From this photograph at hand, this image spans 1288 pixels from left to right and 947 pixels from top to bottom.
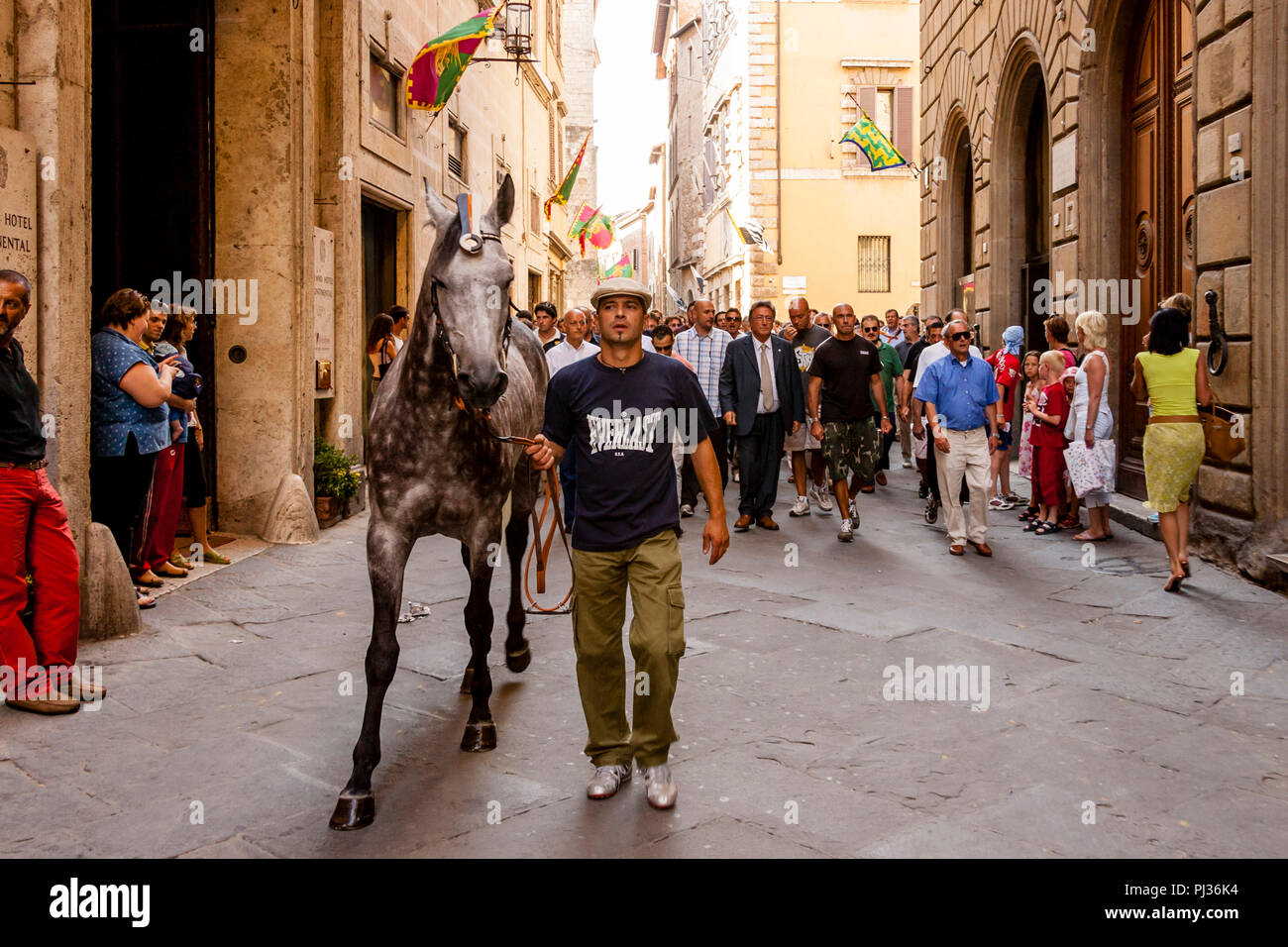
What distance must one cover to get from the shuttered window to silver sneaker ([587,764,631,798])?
28.8m

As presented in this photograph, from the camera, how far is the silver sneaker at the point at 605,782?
4188 mm

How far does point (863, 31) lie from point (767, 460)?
960 inches

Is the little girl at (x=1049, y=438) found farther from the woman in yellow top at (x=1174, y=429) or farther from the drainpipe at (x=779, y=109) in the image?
the drainpipe at (x=779, y=109)

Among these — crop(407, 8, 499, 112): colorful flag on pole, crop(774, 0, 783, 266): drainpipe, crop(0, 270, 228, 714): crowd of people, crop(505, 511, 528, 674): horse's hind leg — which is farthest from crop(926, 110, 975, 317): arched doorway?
crop(774, 0, 783, 266): drainpipe

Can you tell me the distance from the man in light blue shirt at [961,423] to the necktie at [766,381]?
1.69 meters

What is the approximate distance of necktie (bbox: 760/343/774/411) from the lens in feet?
35.9

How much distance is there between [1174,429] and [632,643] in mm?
5059

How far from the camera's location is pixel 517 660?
19.6 ft

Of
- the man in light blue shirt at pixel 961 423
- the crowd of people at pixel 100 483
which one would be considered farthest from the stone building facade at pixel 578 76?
the crowd of people at pixel 100 483

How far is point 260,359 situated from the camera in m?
9.77

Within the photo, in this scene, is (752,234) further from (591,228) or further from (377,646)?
(377,646)

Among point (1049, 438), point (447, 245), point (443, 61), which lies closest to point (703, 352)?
point (1049, 438)
